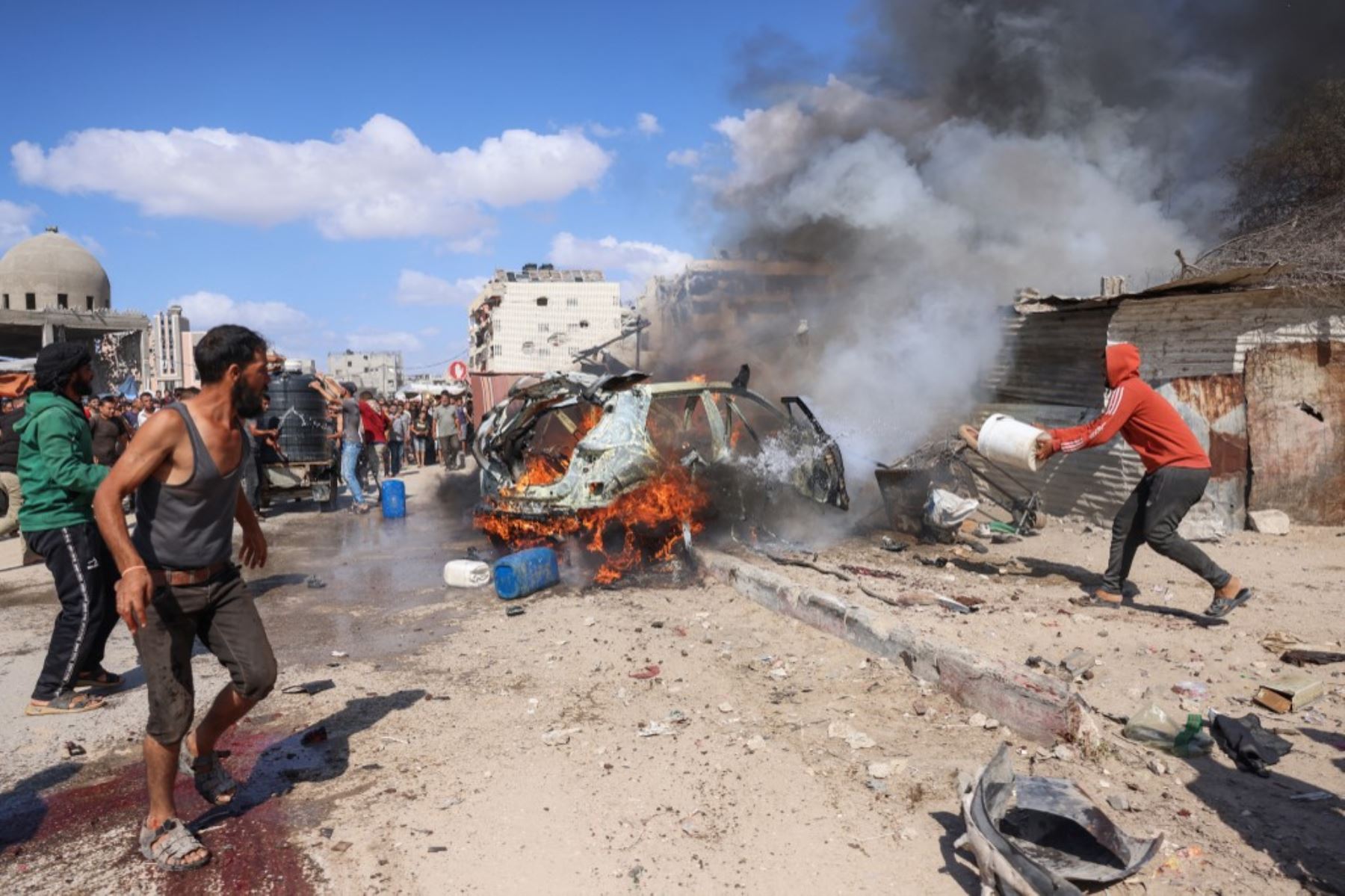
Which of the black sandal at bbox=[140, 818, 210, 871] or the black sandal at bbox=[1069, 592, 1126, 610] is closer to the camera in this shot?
the black sandal at bbox=[140, 818, 210, 871]

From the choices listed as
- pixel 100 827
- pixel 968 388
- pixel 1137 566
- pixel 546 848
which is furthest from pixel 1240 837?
pixel 968 388

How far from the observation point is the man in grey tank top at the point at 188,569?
2805 millimetres

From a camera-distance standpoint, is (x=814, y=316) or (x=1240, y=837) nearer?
(x=1240, y=837)

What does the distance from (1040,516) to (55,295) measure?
3693cm

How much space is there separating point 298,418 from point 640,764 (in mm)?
9672

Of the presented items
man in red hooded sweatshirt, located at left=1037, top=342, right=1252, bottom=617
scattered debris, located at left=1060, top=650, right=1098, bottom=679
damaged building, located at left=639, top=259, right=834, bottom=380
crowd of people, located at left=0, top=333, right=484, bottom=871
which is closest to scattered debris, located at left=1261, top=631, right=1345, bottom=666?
man in red hooded sweatshirt, located at left=1037, top=342, right=1252, bottom=617

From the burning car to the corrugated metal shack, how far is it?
3.32 metres

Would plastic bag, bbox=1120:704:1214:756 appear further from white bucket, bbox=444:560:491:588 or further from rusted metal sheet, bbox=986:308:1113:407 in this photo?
rusted metal sheet, bbox=986:308:1113:407

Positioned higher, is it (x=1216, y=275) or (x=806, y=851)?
(x=1216, y=275)

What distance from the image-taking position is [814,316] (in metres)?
15.2

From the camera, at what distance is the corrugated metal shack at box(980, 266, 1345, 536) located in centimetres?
786

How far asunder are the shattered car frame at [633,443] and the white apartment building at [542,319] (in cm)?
3880

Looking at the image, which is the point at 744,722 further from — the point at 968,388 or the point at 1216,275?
the point at 968,388

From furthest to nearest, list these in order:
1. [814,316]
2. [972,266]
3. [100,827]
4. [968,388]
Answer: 1. [814,316]
2. [972,266]
3. [968,388]
4. [100,827]
